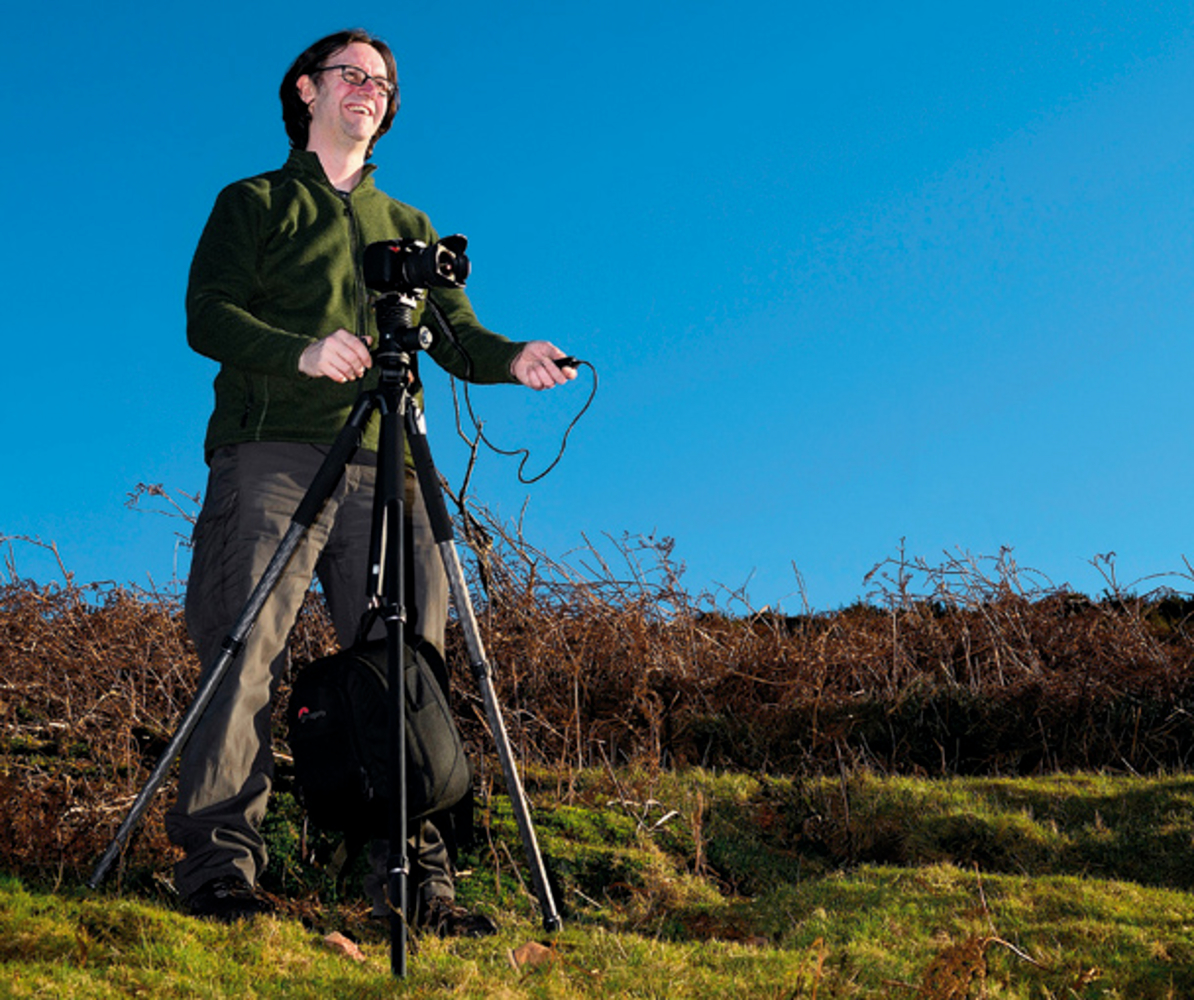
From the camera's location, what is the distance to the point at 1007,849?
6367 mm

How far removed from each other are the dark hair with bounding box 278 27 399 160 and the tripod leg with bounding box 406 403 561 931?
5.90ft

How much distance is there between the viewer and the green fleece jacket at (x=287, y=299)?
14.9 feet

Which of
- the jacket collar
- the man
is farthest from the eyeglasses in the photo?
the jacket collar

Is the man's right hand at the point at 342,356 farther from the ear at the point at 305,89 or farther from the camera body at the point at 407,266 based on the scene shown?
the ear at the point at 305,89

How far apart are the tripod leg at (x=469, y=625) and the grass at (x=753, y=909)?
32 centimetres

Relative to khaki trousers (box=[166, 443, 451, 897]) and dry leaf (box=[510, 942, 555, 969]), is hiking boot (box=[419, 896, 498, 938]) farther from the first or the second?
dry leaf (box=[510, 942, 555, 969])

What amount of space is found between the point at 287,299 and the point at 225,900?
2370 millimetres

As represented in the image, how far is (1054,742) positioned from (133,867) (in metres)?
7.02

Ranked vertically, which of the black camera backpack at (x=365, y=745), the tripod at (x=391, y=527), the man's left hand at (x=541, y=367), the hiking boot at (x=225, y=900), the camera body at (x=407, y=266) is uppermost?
the camera body at (x=407, y=266)

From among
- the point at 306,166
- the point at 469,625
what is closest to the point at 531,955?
the point at 469,625

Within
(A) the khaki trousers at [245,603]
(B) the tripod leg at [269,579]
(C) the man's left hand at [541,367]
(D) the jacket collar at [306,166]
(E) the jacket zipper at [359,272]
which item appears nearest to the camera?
(B) the tripod leg at [269,579]

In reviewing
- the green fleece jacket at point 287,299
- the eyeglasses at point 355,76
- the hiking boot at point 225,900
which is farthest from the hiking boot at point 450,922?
the eyeglasses at point 355,76

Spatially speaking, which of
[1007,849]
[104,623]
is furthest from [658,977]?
[104,623]

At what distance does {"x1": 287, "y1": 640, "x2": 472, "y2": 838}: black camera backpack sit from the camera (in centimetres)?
380
